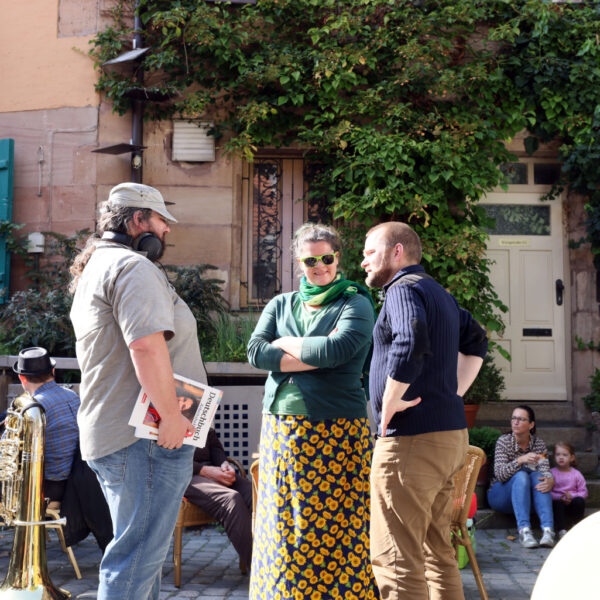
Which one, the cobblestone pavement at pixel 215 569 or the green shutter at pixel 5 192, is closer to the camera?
the cobblestone pavement at pixel 215 569

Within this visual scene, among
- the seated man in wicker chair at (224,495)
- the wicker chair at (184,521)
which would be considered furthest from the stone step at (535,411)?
the wicker chair at (184,521)

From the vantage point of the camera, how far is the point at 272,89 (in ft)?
25.9

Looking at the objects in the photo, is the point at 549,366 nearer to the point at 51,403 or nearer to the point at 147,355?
the point at 51,403

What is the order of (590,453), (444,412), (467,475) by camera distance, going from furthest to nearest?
1. (590,453)
2. (467,475)
3. (444,412)

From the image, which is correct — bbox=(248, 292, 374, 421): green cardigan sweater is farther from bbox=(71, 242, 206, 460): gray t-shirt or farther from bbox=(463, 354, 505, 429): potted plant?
Result: bbox=(463, 354, 505, 429): potted plant

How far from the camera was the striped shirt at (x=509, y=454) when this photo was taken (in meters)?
6.05

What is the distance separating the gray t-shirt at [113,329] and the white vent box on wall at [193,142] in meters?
5.47

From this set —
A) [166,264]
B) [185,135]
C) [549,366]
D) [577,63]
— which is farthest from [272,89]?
[549,366]

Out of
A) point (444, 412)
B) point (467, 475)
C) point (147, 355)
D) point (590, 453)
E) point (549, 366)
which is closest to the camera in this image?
point (147, 355)

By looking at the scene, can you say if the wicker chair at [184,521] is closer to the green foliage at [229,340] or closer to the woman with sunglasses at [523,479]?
the green foliage at [229,340]

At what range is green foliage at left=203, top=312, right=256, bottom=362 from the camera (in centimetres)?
681

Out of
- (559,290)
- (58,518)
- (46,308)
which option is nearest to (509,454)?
(559,290)

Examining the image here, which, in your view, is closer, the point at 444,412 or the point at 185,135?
the point at 444,412

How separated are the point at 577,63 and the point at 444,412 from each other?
6.20 m
